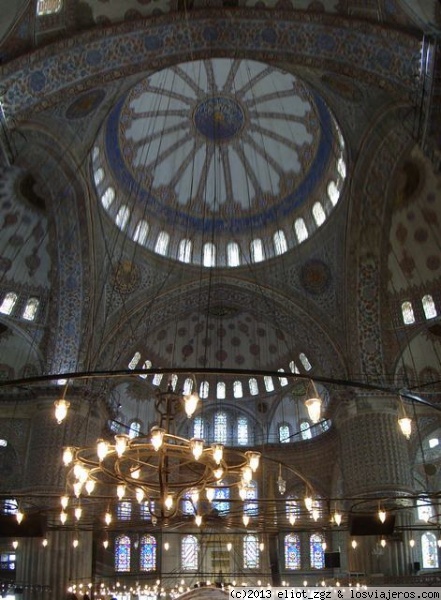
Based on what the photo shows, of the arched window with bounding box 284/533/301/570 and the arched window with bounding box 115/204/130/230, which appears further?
the arched window with bounding box 284/533/301/570

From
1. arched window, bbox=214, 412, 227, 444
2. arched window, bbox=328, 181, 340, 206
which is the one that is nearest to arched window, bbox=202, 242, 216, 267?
arched window, bbox=328, 181, 340, 206

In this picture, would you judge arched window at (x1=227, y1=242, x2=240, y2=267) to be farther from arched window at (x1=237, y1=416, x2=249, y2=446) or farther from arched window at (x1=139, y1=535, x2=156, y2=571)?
arched window at (x1=139, y1=535, x2=156, y2=571)

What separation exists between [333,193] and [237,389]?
407 inches

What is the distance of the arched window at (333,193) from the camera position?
18281mm

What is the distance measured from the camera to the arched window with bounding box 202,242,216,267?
68.4 feet

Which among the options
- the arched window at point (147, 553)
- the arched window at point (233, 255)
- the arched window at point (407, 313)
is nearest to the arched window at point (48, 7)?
the arched window at point (233, 255)

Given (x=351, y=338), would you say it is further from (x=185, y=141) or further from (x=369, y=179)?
(x=185, y=141)

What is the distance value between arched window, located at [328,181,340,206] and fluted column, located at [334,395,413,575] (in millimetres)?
5982

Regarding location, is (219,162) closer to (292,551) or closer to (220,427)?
(220,427)

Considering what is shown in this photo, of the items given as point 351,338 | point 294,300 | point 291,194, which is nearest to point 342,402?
point 351,338

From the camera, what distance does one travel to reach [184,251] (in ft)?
68.4

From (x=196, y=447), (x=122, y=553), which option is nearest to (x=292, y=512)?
(x=196, y=447)

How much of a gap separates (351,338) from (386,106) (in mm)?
7009

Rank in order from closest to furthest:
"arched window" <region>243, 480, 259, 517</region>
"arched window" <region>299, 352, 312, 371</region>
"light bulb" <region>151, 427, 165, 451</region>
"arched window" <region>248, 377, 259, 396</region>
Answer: "light bulb" <region>151, 427, 165, 451</region> < "arched window" <region>243, 480, 259, 517</region> < "arched window" <region>299, 352, 312, 371</region> < "arched window" <region>248, 377, 259, 396</region>
